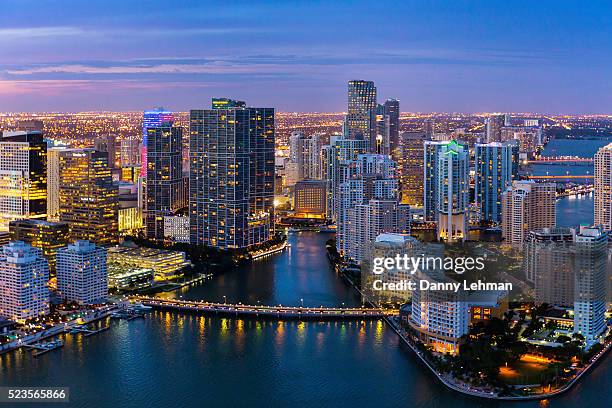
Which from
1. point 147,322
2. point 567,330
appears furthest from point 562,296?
point 147,322

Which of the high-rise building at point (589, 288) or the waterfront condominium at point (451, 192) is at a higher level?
the waterfront condominium at point (451, 192)

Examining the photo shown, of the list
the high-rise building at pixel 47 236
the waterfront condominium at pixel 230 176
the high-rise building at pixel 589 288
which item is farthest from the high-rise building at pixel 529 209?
the high-rise building at pixel 47 236

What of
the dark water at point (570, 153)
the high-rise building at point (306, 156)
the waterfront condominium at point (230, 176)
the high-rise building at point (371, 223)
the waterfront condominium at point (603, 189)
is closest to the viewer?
the high-rise building at point (371, 223)

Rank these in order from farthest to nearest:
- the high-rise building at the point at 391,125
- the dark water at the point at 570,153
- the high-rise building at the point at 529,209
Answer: the dark water at the point at 570,153, the high-rise building at the point at 391,125, the high-rise building at the point at 529,209

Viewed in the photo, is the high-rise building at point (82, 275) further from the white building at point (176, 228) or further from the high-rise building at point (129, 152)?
the high-rise building at point (129, 152)

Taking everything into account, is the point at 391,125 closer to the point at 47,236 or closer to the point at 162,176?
the point at 162,176
